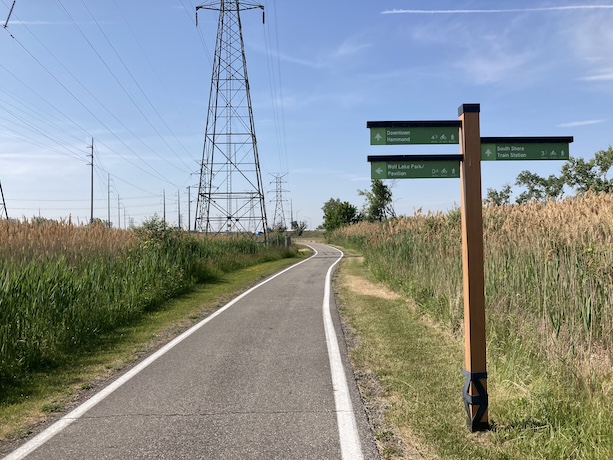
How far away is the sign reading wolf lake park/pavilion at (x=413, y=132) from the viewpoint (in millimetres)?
4664

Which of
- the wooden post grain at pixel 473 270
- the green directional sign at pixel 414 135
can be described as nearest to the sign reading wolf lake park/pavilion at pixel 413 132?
the green directional sign at pixel 414 135

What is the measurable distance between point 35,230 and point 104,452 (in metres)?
9.43

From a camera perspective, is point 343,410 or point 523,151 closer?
point 523,151

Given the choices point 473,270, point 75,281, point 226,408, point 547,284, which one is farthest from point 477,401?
point 75,281

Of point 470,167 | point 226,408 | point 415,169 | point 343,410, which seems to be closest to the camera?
point 470,167

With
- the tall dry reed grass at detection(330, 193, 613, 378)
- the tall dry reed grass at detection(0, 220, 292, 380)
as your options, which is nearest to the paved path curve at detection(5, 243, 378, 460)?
the tall dry reed grass at detection(0, 220, 292, 380)

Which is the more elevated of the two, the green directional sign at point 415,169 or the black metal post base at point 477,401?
the green directional sign at point 415,169

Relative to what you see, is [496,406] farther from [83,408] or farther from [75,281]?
[75,281]

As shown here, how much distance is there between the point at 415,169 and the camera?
465 cm

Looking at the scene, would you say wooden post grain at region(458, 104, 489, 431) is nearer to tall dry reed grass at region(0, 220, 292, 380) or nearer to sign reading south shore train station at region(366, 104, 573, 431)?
sign reading south shore train station at region(366, 104, 573, 431)

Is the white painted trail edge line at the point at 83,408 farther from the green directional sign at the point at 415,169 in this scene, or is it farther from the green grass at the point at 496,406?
the green directional sign at the point at 415,169

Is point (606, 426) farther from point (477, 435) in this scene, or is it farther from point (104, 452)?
point (104, 452)

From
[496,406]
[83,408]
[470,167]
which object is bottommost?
[83,408]

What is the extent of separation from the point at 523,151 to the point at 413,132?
42.9 inches
